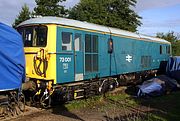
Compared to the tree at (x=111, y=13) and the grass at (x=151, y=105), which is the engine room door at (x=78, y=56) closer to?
the grass at (x=151, y=105)

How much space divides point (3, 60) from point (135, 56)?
1267 centimetres

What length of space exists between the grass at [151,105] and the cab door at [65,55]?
3.65 feet

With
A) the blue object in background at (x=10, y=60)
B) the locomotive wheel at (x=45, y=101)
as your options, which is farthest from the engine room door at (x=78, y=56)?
the blue object in background at (x=10, y=60)

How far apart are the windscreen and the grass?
261cm

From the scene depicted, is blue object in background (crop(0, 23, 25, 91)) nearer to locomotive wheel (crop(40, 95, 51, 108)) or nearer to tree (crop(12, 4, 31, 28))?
locomotive wheel (crop(40, 95, 51, 108))

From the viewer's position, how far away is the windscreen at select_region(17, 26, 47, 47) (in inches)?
519

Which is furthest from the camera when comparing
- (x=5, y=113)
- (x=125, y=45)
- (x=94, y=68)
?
(x=125, y=45)

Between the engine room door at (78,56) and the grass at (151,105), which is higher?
the engine room door at (78,56)

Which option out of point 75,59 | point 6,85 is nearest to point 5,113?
point 6,85

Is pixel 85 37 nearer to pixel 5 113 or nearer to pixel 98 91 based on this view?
pixel 98 91

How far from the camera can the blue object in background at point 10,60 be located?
34.2 feet

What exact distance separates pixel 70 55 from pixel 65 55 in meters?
0.38

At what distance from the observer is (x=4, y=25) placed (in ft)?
34.7

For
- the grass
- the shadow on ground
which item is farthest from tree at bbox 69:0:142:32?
the shadow on ground
